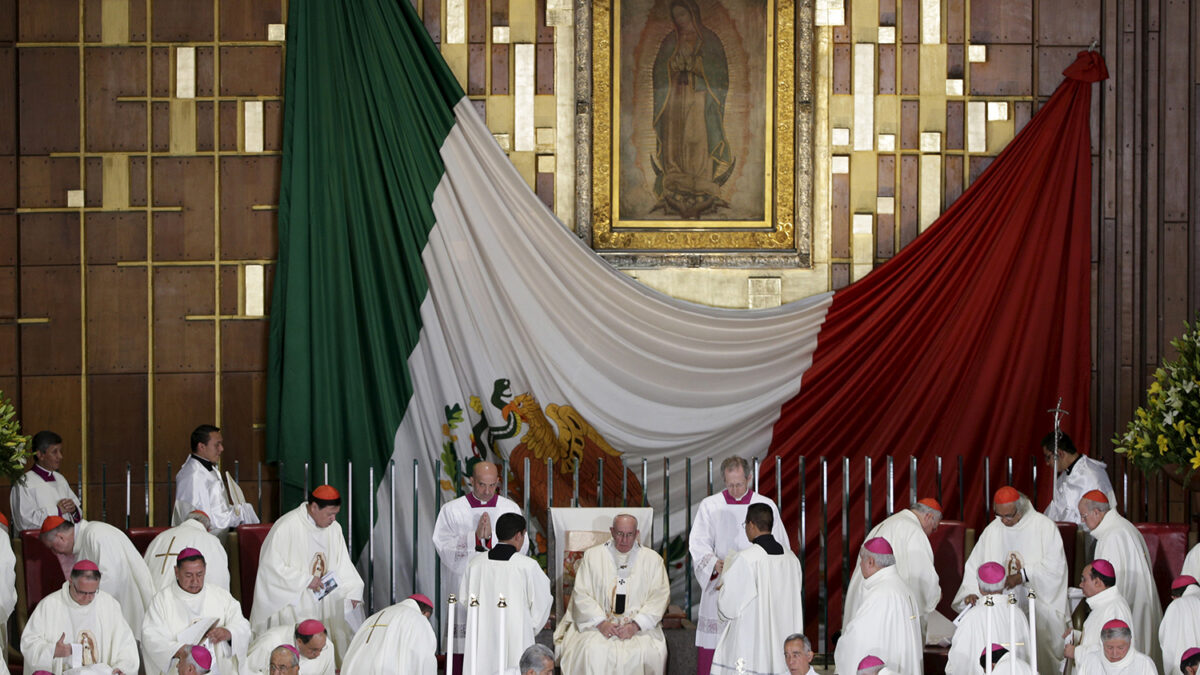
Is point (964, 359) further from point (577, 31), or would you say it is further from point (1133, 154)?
→ point (577, 31)

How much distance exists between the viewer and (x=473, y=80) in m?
12.5

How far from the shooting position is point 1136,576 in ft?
30.9

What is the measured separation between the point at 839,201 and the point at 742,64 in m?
1.45

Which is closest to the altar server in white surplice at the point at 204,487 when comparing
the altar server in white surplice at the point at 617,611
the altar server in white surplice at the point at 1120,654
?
the altar server in white surplice at the point at 617,611

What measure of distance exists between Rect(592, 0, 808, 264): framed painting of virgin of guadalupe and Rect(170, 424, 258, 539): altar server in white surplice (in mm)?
3829

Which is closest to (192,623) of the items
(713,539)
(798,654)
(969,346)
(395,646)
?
(395,646)

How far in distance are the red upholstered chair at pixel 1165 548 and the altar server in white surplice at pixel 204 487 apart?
21.1ft

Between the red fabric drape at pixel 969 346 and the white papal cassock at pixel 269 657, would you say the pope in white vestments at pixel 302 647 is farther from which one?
the red fabric drape at pixel 969 346

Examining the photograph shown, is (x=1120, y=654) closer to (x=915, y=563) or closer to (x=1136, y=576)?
(x=1136, y=576)

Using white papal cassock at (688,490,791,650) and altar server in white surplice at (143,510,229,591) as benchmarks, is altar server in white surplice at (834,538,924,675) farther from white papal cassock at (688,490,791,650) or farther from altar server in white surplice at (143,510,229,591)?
altar server in white surplice at (143,510,229,591)

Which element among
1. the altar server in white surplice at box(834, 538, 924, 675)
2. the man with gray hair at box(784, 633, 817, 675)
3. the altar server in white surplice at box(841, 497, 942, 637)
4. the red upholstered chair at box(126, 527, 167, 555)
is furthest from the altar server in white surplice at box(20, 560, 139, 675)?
the altar server in white surplice at box(841, 497, 942, 637)

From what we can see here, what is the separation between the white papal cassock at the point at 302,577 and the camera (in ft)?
31.6

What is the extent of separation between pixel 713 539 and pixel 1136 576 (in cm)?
278

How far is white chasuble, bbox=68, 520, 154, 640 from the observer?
9.66 meters
